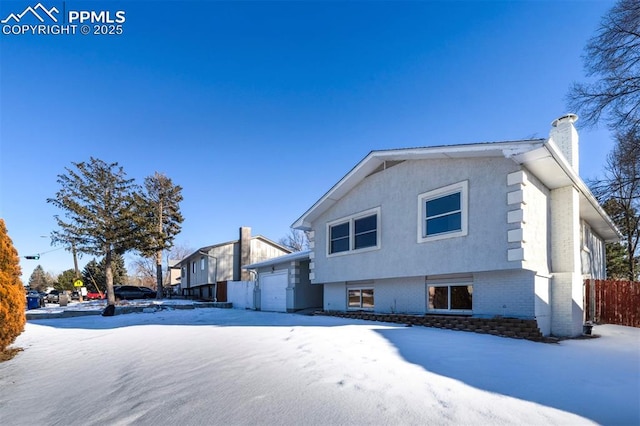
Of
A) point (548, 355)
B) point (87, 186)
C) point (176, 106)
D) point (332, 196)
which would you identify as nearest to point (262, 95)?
point (176, 106)

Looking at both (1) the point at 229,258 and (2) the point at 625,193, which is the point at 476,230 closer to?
(2) the point at 625,193

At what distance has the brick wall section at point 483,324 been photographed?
8.88 m

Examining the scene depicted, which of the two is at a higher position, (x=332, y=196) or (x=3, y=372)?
(x=332, y=196)

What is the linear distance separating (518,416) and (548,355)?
399 centimetres

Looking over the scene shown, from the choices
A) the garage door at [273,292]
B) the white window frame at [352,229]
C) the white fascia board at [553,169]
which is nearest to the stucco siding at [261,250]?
the garage door at [273,292]

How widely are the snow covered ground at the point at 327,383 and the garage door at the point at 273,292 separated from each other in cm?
1179

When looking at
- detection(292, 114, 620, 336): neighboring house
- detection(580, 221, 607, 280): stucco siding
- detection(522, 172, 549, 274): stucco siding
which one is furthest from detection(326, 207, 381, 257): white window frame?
detection(580, 221, 607, 280): stucco siding

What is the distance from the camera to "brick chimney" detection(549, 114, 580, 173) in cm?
1216

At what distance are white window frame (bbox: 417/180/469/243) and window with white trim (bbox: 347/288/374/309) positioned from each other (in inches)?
153

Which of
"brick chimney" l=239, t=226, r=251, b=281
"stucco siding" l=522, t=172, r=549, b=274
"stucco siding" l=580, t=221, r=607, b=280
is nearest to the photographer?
"stucco siding" l=522, t=172, r=549, b=274

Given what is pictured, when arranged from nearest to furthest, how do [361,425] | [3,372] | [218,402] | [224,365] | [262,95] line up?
[361,425] → [218,402] → [224,365] → [3,372] → [262,95]

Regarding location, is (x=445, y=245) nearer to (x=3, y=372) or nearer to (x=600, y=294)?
(x=600, y=294)

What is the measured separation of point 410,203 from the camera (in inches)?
487

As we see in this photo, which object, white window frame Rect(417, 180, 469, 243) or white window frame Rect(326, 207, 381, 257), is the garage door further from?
white window frame Rect(417, 180, 469, 243)
